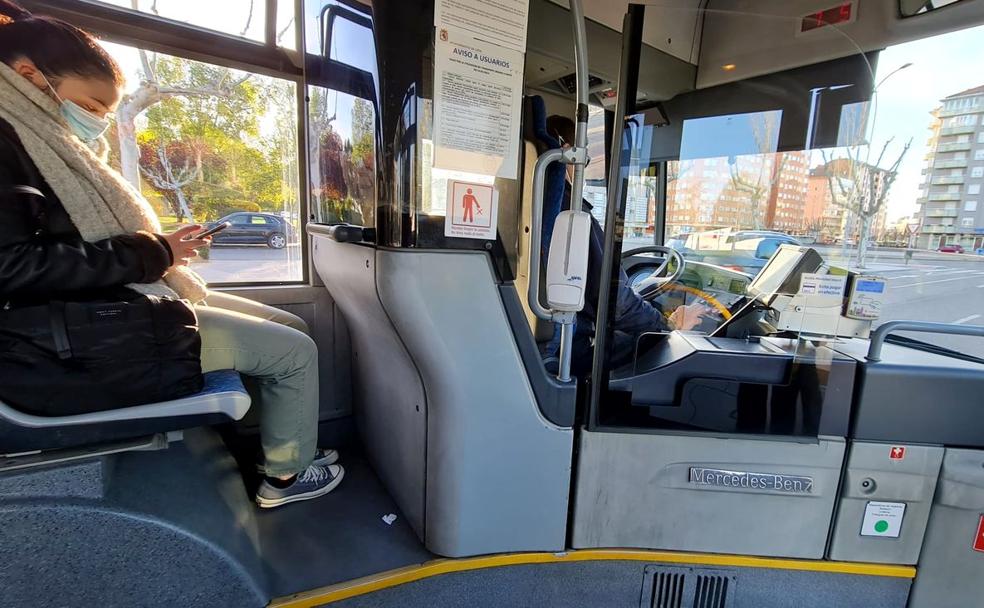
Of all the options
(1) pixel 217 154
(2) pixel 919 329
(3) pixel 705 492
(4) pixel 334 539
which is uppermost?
(1) pixel 217 154

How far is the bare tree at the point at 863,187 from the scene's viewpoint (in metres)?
1.52

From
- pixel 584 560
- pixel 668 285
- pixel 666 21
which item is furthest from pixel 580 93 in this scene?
pixel 584 560

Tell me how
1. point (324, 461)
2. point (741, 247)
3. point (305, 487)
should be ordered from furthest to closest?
point (324, 461)
point (305, 487)
point (741, 247)

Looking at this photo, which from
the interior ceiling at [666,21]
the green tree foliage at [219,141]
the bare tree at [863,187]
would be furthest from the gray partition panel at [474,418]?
the green tree foliage at [219,141]

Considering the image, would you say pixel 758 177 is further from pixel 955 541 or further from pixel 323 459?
pixel 323 459

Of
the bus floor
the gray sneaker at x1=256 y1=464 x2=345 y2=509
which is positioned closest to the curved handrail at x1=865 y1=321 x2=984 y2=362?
the bus floor

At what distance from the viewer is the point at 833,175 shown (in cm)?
158

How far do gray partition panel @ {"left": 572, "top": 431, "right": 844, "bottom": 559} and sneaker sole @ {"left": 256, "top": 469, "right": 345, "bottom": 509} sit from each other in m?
0.98

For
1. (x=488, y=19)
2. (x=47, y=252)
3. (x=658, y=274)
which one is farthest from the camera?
(x=658, y=274)

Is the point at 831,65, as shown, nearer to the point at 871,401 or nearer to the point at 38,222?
the point at 871,401

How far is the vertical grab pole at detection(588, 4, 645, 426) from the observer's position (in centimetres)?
133

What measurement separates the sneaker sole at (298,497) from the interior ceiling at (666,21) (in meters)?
1.92

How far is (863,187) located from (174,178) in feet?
8.64

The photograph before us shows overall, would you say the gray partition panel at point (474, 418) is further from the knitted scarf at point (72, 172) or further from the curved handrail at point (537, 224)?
the knitted scarf at point (72, 172)
